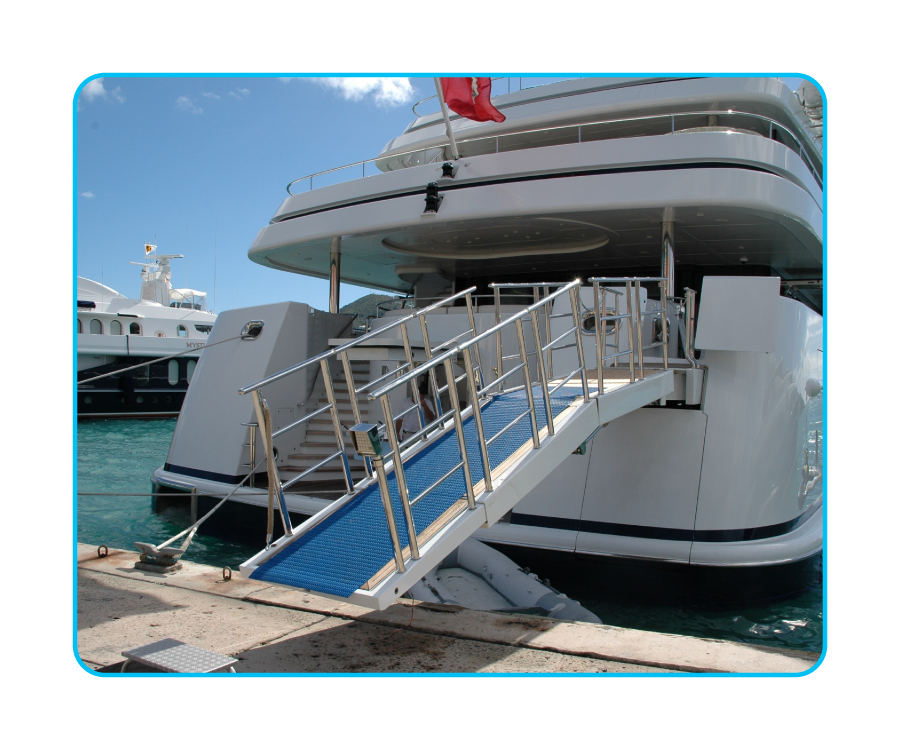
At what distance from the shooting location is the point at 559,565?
6195mm

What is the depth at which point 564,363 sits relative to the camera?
6.43m

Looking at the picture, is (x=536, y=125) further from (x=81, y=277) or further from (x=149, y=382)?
(x=81, y=277)

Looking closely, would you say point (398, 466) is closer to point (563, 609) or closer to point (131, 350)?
point (563, 609)

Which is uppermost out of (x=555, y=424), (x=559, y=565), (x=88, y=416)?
(x=555, y=424)

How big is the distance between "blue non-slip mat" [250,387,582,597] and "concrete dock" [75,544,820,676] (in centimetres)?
35

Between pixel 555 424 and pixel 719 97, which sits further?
pixel 719 97

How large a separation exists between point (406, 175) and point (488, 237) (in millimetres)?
1496

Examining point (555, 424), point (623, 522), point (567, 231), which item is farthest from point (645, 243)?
point (555, 424)

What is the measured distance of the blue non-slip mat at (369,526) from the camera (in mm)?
3121

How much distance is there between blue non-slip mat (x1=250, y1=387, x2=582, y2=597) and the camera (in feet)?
10.2

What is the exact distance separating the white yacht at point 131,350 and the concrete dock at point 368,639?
68.3 ft

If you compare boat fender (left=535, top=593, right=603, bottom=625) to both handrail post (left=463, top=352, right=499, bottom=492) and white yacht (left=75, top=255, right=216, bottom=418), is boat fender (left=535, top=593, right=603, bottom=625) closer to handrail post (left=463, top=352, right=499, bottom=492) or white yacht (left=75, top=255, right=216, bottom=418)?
handrail post (left=463, top=352, right=499, bottom=492)

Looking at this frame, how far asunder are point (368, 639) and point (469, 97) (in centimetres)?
633

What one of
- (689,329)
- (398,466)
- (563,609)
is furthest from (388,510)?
(689,329)
